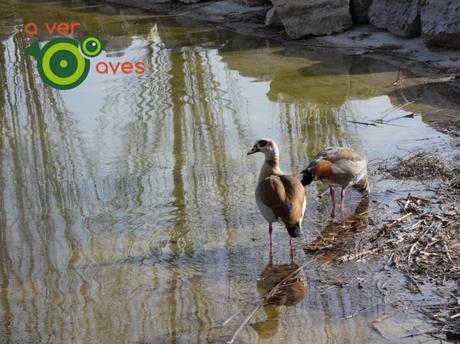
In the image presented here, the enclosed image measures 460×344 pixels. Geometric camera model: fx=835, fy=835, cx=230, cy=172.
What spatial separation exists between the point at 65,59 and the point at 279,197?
950 cm

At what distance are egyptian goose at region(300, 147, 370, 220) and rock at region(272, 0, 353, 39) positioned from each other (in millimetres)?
7553

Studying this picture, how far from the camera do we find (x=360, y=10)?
1495cm

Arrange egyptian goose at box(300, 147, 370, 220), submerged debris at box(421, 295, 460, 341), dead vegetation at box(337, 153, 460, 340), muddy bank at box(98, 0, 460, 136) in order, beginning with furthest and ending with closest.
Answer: muddy bank at box(98, 0, 460, 136)
egyptian goose at box(300, 147, 370, 220)
dead vegetation at box(337, 153, 460, 340)
submerged debris at box(421, 295, 460, 341)

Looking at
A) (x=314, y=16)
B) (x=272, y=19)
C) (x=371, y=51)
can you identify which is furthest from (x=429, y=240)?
(x=272, y=19)

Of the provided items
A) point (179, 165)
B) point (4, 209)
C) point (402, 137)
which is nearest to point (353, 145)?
point (402, 137)

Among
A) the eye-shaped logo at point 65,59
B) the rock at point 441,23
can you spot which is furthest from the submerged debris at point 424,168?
the eye-shaped logo at point 65,59

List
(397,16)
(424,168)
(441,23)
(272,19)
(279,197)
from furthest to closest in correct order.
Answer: (272,19), (397,16), (441,23), (424,168), (279,197)

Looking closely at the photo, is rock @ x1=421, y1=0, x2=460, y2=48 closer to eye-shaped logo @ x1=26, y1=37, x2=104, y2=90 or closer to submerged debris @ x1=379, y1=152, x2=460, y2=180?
submerged debris @ x1=379, y1=152, x2=460, y2=180

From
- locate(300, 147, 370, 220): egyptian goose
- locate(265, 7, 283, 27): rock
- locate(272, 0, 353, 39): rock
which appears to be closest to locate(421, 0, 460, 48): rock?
locate(272, 0, 353, 39): rock

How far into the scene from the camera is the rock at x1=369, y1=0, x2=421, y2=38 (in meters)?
13.7

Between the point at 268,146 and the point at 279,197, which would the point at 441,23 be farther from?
the point at 279,197

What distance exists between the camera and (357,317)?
5.80m

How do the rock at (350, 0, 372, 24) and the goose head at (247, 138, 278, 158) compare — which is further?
the rock at (350, 0, 372, 24)

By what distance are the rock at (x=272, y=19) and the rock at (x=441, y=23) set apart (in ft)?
10.7
